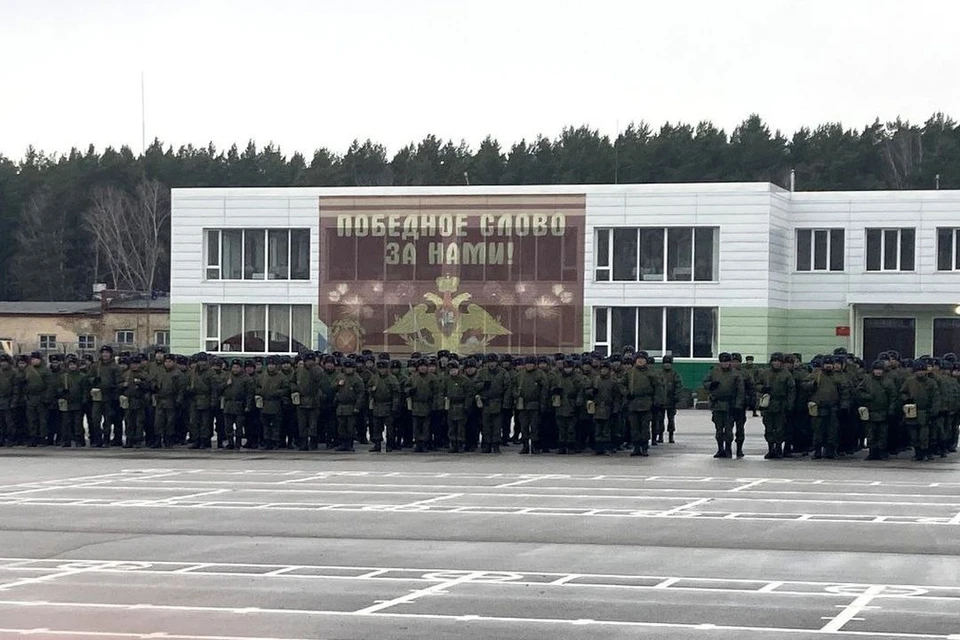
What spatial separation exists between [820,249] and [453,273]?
11.8m

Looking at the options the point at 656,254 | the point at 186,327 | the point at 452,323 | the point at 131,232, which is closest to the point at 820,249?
the point at 656,254

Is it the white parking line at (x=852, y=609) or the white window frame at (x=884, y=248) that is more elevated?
the white window frame at (x=884, y=248)

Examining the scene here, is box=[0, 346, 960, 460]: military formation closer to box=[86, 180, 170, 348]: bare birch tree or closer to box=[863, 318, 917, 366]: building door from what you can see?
box=[863, 318, 917, 366]: building door

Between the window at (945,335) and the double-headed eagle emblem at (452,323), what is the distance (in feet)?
44.2

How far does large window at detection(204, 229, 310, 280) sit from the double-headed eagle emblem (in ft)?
14.2

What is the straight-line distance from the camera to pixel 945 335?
5356 centimetres

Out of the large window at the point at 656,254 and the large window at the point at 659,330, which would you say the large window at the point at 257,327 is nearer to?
the large window at the point at 659,330

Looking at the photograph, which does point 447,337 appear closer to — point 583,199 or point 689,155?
point 583,199

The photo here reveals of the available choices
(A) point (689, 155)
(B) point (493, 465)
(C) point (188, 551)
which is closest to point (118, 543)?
(C) point (188, 551)

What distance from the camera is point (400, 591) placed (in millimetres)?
12891

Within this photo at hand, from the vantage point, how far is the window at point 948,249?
52781mm

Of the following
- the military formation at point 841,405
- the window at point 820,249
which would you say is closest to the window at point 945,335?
the window at point 820,249

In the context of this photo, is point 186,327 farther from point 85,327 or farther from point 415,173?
point 415,173

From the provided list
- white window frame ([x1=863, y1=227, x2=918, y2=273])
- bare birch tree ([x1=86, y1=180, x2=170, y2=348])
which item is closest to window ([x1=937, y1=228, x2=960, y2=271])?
white window frame ([x1=863, y1=227, x2=918, y2=273])
